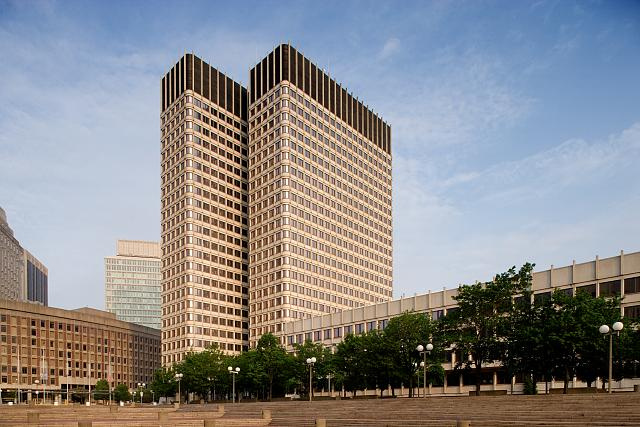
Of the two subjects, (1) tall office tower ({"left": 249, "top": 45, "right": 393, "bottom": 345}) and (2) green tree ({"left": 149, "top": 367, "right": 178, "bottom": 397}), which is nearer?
(2) green tree ({"left": 149, "top": 367, "right": 178, "bottom": 397})

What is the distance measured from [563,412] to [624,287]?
38.3 metres

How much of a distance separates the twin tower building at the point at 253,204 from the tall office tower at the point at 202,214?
0.77 feet

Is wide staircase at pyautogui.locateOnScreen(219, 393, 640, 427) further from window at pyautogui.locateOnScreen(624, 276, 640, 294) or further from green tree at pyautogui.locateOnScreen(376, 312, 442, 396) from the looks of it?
window at pyautogui.locateOnScreen(624, 276, 640, 294)

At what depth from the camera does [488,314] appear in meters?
58.0

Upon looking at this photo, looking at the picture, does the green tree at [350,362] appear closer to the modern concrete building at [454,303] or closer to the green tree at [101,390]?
the modern concrete building at [454,303]

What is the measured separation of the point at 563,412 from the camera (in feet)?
104

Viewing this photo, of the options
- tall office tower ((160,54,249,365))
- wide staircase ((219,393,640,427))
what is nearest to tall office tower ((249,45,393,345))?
tall office tower ((160,54,249,365))

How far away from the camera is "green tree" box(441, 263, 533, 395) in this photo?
56.5m

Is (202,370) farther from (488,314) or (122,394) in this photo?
(122,394)

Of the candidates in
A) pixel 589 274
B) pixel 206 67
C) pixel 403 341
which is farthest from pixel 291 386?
pixel 206 67

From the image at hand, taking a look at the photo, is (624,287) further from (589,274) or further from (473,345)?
(473,345)

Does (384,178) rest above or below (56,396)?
above

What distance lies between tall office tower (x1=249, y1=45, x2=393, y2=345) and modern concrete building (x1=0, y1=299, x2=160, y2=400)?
62595mm

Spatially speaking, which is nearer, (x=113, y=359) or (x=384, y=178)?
(x=384, y=178)
